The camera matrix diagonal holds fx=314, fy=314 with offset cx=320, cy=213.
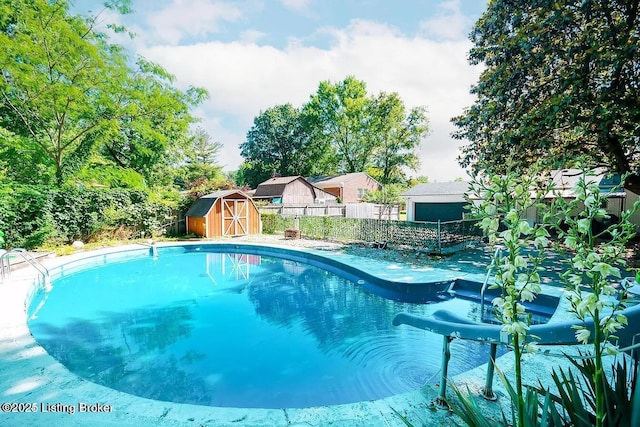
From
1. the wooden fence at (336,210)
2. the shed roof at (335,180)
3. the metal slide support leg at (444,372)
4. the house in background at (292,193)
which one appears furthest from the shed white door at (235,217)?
the shed roof at (335,180)

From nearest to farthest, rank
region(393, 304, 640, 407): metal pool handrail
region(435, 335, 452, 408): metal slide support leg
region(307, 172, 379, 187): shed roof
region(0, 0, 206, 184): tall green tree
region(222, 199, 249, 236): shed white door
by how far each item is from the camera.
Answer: region(393, 304, 640, 407): metal pool handrail, region(435, 335, 452, 408): metal slide support leg, region(0, 0, 206, 184): tall green tree, region(222, 199, 249, 236): shed white door, region(307, 172, 379, 187): shed roof

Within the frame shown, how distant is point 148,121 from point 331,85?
2566cm

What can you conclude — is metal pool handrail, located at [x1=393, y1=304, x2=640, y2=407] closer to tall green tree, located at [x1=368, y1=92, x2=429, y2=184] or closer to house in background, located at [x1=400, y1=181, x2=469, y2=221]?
house in background, located at [x1=400, y1=181, x2=469, y2=221]

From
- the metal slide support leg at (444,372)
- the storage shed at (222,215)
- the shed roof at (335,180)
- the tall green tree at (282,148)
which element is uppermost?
the tall green tree at (282,148)

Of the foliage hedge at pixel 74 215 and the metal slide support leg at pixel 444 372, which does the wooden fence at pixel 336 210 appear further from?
the metal slide support leg at pixel 444 372

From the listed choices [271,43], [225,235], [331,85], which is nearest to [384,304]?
[271,43]

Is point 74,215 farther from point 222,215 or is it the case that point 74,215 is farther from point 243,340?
point 243,340

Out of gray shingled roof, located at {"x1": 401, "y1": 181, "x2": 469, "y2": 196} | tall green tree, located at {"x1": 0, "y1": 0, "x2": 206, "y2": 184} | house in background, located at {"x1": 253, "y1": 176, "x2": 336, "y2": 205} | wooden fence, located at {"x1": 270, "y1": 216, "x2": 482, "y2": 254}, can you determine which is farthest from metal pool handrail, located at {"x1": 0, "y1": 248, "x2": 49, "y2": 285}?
house in background, located at {"x1": 253, "y1": 176, "x2": 336, "y2": 205}

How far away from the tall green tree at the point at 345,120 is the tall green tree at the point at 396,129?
93 cm

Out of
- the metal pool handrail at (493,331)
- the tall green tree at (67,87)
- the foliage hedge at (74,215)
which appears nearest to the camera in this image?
the metal pool handrail at (493,331)

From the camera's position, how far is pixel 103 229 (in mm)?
13398

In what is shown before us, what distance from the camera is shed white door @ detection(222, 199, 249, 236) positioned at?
1578cm

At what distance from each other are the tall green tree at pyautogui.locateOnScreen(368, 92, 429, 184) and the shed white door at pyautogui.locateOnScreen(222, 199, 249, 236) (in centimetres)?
2146

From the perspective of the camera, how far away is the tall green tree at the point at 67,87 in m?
9.79
